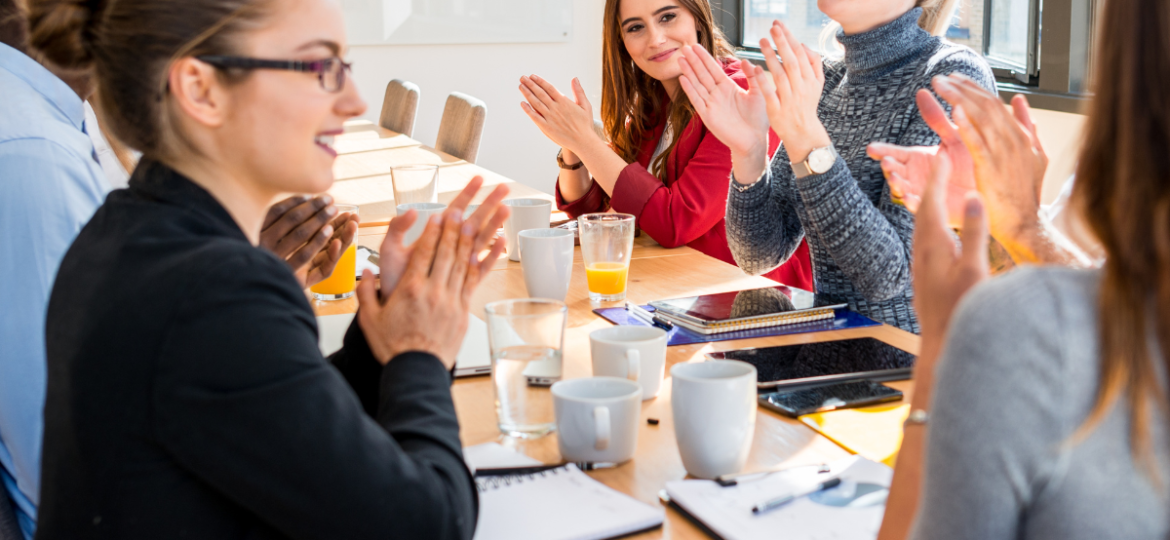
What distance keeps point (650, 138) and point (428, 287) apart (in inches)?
64.6

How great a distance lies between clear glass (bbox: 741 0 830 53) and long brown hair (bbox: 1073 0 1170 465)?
4.15 meters

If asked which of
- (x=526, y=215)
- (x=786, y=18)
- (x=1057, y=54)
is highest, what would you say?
(x=786, y=18)

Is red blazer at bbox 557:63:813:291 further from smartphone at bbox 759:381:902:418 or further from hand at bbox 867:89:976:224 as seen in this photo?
smartphone at bbox 759:381:902:418

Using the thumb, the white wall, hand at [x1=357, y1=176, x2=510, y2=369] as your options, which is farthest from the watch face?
the white wall

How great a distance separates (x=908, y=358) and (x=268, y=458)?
0.83m

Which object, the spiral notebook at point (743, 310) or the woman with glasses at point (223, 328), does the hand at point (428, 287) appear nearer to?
the woman with glasses at point (223, 328)

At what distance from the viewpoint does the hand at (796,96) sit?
147 cm

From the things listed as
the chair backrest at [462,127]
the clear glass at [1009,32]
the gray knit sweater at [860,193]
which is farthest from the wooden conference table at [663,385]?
the clear glass at [1009,32]

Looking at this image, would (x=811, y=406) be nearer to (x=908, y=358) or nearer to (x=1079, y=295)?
(x=908, y=358)

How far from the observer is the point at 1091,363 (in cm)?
47

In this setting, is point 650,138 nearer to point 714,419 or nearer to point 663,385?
point 663,385

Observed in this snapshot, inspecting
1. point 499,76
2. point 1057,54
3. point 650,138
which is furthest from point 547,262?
point 499,76

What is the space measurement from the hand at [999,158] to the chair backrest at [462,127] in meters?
2.44

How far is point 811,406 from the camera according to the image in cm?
106
